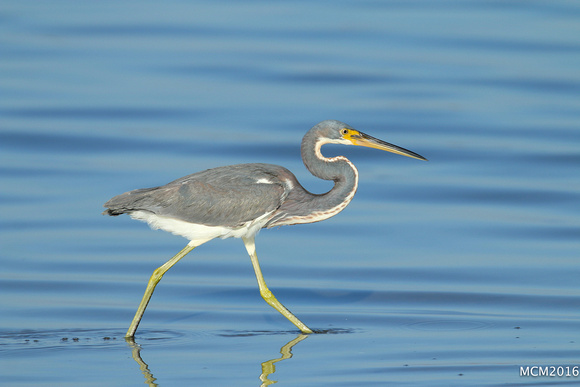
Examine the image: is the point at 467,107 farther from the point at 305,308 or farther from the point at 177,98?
the point at 305,308

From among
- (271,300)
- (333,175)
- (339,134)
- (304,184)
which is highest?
(304,184)

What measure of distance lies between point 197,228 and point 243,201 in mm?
437

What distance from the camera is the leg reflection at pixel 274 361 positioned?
6.76 metres

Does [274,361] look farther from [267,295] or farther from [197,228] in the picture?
[197,228]

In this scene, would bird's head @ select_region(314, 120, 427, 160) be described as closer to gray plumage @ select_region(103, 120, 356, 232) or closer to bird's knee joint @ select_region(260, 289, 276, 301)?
gray plumage @ select_region(103, 120, 356, 232)

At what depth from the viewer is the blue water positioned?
745 cm

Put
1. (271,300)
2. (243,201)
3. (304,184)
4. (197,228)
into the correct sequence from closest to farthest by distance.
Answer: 1. (243,201)
2. (197,228)
3. (271,300)
4. (304,184)

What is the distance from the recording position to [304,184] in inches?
494

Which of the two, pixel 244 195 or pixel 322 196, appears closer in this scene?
pixel 244 195

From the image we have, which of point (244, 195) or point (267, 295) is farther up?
point (244, 195)

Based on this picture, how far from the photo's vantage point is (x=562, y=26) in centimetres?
1917

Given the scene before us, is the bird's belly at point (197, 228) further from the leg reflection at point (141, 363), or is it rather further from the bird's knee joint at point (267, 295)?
the leg reflection at point (141, 363)

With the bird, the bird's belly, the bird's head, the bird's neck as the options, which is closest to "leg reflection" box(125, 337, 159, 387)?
the bird

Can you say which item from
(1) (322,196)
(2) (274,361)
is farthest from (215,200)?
(2) (274,361)
